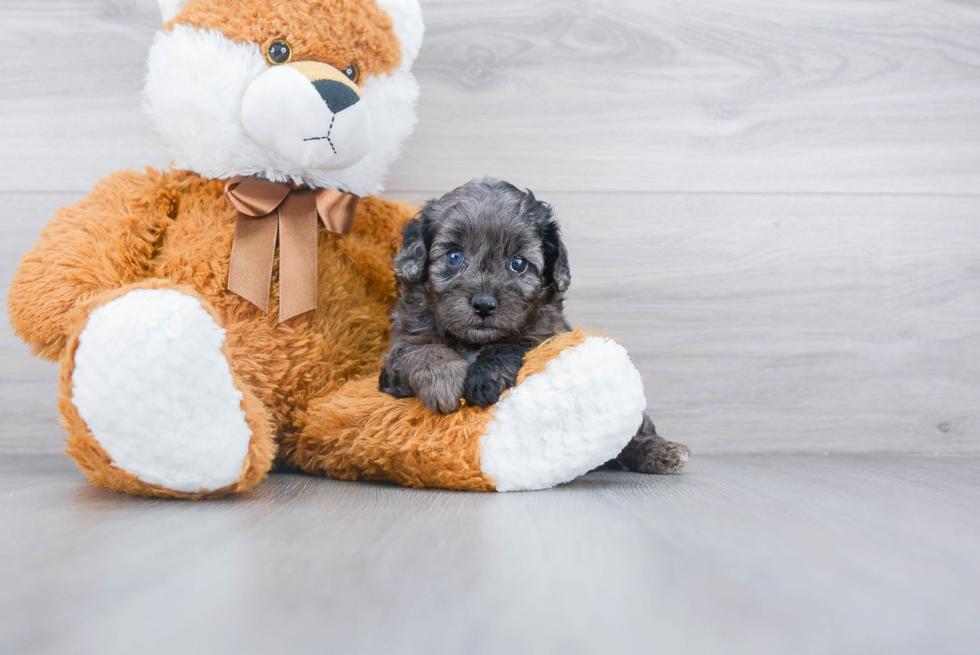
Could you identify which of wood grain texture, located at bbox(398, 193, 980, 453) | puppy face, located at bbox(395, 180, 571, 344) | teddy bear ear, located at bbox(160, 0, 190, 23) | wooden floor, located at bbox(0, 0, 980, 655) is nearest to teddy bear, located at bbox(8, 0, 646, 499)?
teddy bear ear, located at bbox(160, 0, 190, 23)

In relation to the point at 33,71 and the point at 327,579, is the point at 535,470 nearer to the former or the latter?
the point at 327,579

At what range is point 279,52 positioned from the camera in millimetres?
1215

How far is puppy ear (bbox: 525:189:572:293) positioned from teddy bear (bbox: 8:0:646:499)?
0.51 feet

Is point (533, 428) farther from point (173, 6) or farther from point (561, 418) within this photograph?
point (173, 6)

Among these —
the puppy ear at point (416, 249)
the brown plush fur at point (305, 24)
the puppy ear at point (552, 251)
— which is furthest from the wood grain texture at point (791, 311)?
the brown plush fur at point (305, 24)

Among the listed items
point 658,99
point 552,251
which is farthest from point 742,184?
point 552,251

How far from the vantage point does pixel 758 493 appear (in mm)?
1167

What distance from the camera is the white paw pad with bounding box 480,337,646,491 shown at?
42.1 inches

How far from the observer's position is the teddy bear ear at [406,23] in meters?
1.31

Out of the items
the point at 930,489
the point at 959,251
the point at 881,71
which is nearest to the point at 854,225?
the point at 959,251

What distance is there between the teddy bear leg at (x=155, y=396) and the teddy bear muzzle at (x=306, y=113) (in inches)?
13.8

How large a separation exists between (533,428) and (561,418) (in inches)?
1.9

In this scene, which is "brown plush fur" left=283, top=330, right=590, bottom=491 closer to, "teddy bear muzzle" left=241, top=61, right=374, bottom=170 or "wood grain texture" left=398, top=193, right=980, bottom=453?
"teddy bear muzzle" left=241, top=61, right=374, bottom=170

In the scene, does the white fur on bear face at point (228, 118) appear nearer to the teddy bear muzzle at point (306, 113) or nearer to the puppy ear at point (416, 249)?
the teddy bear muzzle at point (306, 113)
